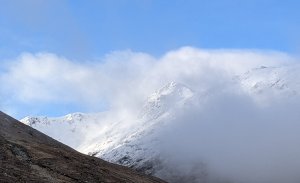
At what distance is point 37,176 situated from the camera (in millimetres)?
67938

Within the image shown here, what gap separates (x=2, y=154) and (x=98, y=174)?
1430cm

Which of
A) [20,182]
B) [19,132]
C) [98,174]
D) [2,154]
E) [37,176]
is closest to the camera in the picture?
[20,182]

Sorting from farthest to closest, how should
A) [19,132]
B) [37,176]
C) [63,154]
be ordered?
[19,132]
[63,154]
[37,176]

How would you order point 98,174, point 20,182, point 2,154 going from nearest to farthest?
point 20,182 → point 2,154 → point 98,174

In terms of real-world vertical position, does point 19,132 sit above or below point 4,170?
above

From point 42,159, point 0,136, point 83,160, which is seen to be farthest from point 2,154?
point 83,160

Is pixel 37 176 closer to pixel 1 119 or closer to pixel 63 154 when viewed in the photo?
pixel 63 154

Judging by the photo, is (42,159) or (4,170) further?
(42,159)

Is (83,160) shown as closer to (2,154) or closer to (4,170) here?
(2,154)

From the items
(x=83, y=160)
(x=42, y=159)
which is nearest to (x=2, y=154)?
(x=42, y=159)

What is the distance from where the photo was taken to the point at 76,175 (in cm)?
7531

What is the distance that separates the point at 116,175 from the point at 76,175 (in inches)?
545

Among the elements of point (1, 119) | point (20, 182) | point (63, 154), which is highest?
point (1, 119)

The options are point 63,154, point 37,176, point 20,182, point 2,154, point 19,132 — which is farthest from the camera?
point 19,132
